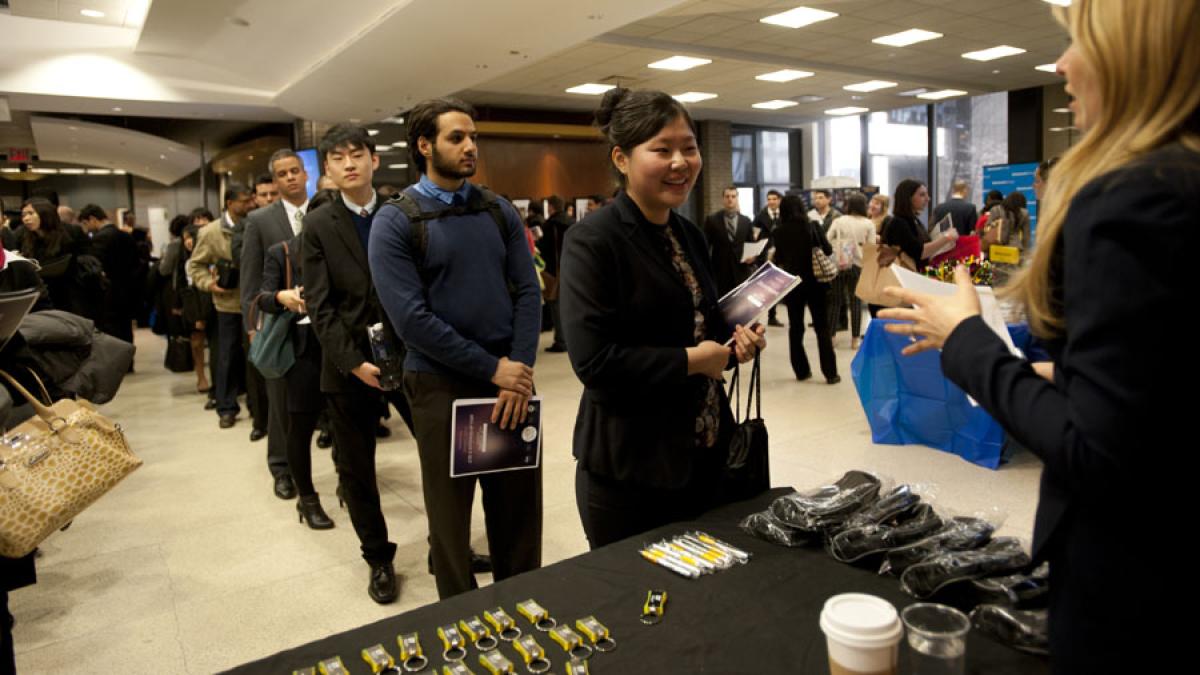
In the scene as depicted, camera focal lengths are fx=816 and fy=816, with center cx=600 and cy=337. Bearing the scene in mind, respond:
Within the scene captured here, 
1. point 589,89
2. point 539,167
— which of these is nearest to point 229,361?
point 589,89

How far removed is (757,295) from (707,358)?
8.0 inches

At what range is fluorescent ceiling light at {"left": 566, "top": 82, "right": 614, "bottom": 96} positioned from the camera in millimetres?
11969

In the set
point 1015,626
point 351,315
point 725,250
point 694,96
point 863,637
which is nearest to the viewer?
point 863,637

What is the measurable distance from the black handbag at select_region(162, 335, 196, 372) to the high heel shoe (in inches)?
206

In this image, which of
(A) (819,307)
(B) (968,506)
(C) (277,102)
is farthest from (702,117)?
(B) (968,506)

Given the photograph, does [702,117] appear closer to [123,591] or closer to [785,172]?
[785,172]

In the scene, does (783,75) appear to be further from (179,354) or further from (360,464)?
(360,464)

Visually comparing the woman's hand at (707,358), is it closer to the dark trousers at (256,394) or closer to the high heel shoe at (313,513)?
the high heel shoe at (313,513)

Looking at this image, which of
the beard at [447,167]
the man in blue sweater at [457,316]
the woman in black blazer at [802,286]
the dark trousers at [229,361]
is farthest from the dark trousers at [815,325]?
the beard at [447,167]

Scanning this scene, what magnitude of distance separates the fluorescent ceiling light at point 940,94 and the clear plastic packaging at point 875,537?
14266 mm

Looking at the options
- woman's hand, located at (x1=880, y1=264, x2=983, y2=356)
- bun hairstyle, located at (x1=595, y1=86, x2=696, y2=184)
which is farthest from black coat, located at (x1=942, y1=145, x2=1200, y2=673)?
bun hairstyle, located at (x1=595, y1=86, x2=696, y2=184)

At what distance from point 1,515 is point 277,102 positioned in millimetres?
10344

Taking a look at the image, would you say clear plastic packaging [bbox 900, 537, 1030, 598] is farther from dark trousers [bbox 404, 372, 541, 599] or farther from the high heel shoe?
the high heel shoe

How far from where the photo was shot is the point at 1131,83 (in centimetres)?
83
